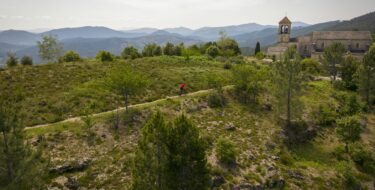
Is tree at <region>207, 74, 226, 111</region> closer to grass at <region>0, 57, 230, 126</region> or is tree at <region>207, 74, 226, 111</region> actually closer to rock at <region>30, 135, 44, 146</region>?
grass at <region>0, 57, 230, 126</region>

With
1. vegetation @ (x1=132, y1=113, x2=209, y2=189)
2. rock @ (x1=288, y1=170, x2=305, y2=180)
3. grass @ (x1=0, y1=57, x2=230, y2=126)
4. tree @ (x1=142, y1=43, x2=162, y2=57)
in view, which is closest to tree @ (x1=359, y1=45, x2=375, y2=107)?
grass @ (x1=0, y1=57, x2=230, y2=126)

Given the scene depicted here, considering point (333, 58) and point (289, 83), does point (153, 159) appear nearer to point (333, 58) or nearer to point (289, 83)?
point (289, 83)

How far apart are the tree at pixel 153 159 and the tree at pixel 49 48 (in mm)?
75789

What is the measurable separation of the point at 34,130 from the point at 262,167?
2594cm

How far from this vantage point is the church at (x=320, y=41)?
96.2 meters

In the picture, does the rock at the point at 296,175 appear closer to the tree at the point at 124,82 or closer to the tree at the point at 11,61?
the tree at the point at 124,82

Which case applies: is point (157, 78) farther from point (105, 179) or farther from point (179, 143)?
point (179, 143)

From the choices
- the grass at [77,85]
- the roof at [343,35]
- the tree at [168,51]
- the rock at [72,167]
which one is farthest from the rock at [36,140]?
the roof at [343,35]

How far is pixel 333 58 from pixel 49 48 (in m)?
81.0

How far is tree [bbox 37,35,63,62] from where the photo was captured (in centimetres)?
8506

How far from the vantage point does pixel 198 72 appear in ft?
194

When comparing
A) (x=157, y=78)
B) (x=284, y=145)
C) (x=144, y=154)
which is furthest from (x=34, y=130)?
(x=284, y=145)

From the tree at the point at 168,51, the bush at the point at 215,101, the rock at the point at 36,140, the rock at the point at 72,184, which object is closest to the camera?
the rock at the point at 72,184

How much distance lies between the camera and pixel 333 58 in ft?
216
